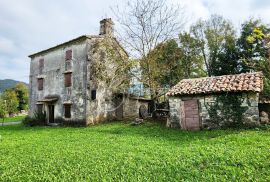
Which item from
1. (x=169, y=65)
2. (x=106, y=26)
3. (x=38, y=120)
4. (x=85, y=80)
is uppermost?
(x=106, y=26)

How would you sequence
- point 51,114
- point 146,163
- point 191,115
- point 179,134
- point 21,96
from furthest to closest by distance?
point 21,96, point 51,114, point 191,115, point 179,134, point 146,163

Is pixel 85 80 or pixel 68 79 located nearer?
pixel 85 80

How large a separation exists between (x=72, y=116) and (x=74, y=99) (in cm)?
154

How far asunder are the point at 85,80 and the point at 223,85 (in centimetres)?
1160

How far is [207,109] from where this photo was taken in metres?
13.4

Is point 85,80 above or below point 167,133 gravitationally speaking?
above

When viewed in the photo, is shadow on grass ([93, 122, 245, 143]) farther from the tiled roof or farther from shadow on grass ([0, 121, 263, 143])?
the tiled roof

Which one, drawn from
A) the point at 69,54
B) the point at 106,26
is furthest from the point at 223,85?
the point at 69,54

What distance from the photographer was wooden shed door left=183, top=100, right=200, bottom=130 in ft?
45.1

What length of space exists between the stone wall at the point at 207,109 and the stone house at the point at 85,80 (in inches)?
269

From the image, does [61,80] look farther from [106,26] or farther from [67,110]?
[106,26]

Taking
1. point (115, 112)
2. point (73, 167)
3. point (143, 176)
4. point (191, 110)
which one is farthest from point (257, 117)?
point (115, 112)

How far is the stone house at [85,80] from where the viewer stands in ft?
65.6

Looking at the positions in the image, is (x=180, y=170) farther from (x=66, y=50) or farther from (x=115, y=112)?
(x=66, y=50)
